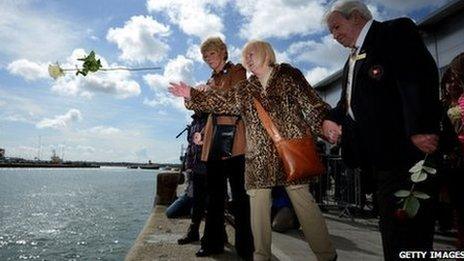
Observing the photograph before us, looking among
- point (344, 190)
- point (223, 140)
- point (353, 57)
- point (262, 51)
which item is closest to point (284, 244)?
point (223, 140)

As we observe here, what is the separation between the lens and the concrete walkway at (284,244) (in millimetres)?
3877

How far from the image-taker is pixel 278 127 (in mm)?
3029

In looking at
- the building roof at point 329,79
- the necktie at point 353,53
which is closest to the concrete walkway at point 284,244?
the necktie at point 353,53

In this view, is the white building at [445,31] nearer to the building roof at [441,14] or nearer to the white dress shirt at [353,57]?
the building roof at [441,14]

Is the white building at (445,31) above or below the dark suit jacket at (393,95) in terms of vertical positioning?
above

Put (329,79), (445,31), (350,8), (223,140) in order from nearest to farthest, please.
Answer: (350,8) → (223,140) → (445,31) → (329,79)

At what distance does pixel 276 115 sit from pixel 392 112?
113 cm

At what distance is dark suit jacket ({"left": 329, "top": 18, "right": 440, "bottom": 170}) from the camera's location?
6.18 feet

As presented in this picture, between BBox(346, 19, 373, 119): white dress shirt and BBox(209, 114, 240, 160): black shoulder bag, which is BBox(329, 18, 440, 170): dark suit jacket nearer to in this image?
BBox(346, 19, 373, 119): white dress shirt

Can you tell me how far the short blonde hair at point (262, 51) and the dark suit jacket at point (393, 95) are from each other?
1.10 metres

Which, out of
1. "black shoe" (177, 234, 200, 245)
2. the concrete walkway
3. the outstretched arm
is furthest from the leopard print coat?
"black shoe" (177, 234, 200, 245)

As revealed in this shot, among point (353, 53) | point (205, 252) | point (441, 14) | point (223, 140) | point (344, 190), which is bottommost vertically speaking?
point (205, 252)

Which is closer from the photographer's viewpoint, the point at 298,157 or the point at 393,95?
the point at 393,95

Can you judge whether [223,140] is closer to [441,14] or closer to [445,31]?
[441,14]
